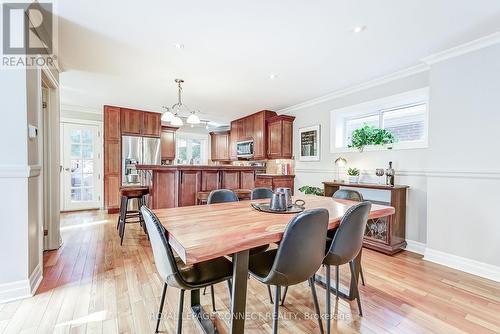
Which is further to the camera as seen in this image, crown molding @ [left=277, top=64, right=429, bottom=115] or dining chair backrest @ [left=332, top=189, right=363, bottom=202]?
crown molding @ [left=277, top=64, right=429, bottom=115]

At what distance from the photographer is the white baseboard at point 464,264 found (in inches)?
94.2

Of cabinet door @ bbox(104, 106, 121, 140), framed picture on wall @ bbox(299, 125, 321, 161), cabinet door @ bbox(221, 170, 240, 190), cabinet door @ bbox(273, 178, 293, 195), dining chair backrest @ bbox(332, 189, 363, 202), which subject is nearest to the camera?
dining chair backrest @ bbox(332, 189, 363, 202)

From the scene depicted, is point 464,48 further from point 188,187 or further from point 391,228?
point 188,187

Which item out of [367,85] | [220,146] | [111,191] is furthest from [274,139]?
[111,191]

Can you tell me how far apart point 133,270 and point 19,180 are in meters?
1.36

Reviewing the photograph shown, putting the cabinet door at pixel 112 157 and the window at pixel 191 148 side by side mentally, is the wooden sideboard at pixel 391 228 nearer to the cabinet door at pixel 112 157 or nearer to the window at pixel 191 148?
the cabinet door at pixel 112 157

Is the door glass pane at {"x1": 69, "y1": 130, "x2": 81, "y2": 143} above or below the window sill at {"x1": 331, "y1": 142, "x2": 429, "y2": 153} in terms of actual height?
above

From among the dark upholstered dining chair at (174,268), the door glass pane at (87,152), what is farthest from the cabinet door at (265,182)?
the door glass pane at (87,152)

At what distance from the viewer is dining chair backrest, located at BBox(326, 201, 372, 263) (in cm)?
151

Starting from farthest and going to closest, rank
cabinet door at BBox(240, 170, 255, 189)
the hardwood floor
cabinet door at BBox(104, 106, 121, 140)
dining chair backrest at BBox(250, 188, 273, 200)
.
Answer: cabinet door at BBox(104, 106, 121, 140) → cabinet door at BBox(240, 170, 255, 189) → dining chair backrest at BBox(250, 188, 273, 200) → the hardwood floor

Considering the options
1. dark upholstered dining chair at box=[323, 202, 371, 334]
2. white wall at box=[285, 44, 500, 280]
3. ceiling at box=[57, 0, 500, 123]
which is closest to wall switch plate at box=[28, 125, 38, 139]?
ceiling at box=[57, 0, 500, 123]

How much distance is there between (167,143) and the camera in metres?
6.18

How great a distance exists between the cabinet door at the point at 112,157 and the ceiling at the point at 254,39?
Answer: 5.24 feet

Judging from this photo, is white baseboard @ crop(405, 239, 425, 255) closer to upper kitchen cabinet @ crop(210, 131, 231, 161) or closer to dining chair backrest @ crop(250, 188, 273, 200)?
dining chair backrest @ crop(250, 188, 273, 200)
